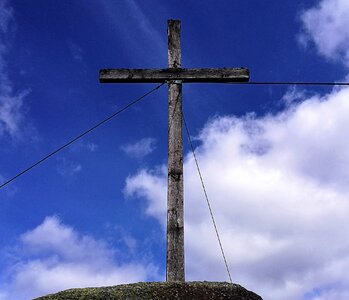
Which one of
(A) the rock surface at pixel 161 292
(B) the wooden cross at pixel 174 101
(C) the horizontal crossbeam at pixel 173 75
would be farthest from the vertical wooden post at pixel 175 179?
(A) the rock surface at pixel 161 292

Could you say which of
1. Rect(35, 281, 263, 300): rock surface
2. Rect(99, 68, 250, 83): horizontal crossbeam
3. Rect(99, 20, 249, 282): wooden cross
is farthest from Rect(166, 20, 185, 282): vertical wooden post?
Rect(35, 281, 263, 300): rock surface

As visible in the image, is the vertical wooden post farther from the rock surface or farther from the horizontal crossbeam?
the rock surface

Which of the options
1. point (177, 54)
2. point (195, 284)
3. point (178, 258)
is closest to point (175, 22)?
point (177, 54)

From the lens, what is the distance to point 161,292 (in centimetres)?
474

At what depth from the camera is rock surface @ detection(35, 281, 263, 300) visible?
465 centimetres

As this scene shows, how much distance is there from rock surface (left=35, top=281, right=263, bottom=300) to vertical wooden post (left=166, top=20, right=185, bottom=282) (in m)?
1.67

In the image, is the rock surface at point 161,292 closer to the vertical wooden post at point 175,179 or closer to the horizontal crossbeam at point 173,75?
the vertical wooden post at point 175,179

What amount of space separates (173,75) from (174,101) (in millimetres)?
565

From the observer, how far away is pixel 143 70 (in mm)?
8219

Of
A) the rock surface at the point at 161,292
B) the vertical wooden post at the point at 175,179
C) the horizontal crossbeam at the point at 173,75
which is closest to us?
the rock surface at the point at 161,292

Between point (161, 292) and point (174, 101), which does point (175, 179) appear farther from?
point (161, 292)

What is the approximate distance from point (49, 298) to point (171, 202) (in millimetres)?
2686

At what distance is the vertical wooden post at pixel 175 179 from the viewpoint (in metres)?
6.62

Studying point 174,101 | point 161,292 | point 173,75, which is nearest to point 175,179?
point 174,101
